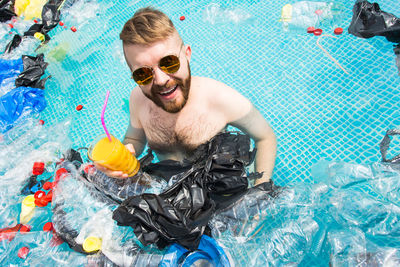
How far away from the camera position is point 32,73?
13.7 ft

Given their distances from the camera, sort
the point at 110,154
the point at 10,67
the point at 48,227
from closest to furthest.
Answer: the point at 110,154 < the point at 48,227 < the point at 10,67

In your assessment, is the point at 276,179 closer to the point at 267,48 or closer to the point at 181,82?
the point at 181,82

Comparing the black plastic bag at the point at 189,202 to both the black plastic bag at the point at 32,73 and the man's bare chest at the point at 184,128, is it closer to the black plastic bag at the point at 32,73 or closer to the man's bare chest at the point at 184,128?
the man's bare chest at the point at 184,128

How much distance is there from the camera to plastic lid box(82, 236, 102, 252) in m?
1.83

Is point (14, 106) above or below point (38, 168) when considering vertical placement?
above

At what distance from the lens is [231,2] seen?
427cm

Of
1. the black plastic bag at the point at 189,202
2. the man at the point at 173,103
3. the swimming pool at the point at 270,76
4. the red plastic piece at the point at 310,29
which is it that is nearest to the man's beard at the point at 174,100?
the man at the point at 173,103

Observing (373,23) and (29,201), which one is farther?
(373,23)

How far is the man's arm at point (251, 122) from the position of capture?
2.08 meters

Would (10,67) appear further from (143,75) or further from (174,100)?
(174,100)

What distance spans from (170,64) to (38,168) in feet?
7.76

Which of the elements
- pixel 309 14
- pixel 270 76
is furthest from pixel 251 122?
pixel 309 14

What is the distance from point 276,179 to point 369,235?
96 centimetres

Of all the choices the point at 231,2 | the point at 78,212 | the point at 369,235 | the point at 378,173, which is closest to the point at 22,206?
the point at 78,212
